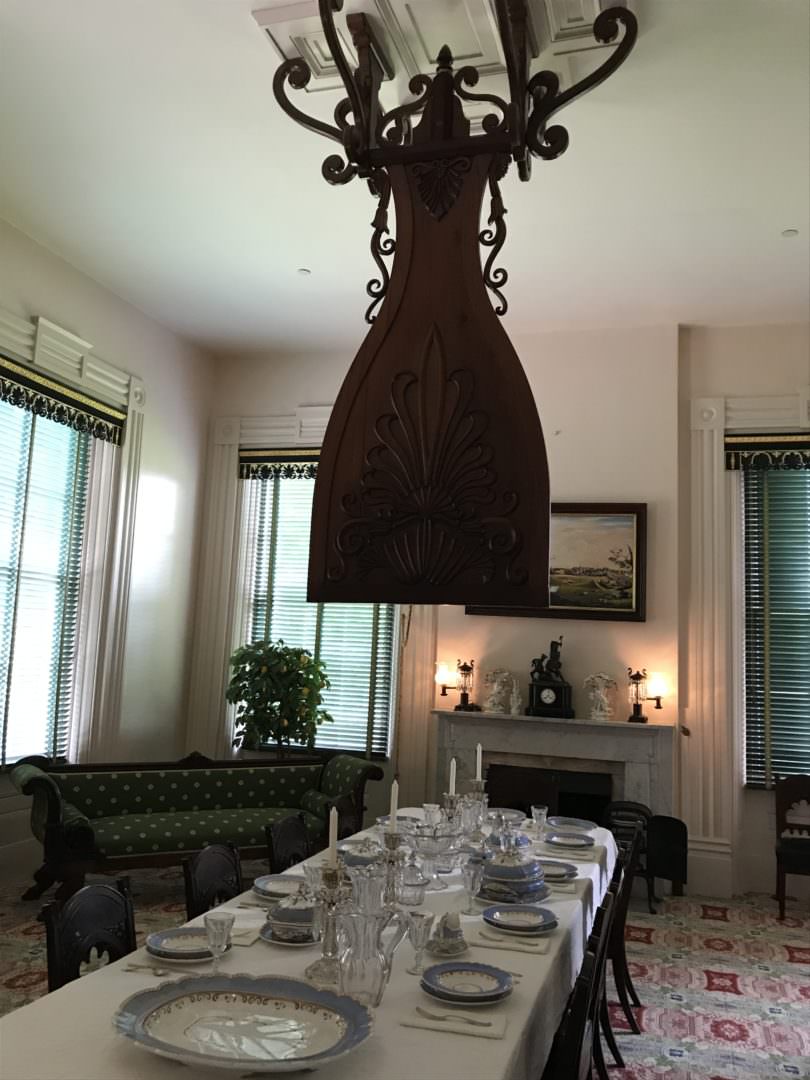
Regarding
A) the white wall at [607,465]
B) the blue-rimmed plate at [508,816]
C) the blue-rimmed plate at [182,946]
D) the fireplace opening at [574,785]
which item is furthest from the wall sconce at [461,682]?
the blue-rimmed plate at [182,946]

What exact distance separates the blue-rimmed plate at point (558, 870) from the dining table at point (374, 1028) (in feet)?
1.62

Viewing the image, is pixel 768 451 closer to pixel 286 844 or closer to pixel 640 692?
pixel 640 692

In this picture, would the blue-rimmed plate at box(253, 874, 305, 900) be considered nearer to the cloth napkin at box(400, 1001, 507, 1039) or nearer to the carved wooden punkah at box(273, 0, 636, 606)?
the cloth napkin at box(400, 1001, 507, 1039)

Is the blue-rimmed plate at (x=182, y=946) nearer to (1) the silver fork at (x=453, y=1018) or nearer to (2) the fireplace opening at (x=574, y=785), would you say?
(1) the silver fork at (x=453, y=1018)

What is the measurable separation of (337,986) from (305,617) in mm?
5418

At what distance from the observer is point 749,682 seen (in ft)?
21.3

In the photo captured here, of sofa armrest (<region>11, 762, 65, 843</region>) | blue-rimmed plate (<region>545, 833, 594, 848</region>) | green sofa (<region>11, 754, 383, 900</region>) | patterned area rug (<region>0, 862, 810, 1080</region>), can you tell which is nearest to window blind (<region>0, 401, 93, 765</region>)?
green sofa (<region>11, 754, 383, 900</region>)

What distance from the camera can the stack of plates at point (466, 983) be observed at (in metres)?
2.04

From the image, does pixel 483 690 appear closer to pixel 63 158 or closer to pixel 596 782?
pixel 596 782

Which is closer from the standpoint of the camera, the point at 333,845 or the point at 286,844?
the point at 333,845

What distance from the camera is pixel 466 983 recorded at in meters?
2.16

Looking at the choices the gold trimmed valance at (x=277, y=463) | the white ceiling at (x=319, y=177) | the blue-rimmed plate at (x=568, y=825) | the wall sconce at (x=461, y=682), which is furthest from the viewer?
the gold trimmed valance at (x=277, y=463)

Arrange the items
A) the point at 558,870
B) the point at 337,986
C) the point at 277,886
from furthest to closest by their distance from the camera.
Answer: the point at 558,870 → the point at 277,886 → the point at 337,986

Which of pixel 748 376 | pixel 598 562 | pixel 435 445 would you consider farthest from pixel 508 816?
pixel 748 376
